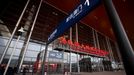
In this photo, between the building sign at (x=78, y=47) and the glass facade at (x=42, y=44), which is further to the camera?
the building sign at (x=78, y=47)

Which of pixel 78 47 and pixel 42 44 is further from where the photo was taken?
pixel 42 44

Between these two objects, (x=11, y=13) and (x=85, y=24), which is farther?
(x=85, y=24)

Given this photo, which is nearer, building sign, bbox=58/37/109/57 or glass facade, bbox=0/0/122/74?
glass facade, bbox=0/0/122/74

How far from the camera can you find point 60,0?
39.7 ft

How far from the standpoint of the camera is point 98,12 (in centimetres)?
1265

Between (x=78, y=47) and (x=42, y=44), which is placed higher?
(x=42, y=44)

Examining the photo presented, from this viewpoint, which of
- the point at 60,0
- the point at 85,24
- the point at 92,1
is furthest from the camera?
the point at 85,24

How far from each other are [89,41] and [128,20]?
12.3 metres

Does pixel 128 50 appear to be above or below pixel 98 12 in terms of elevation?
below

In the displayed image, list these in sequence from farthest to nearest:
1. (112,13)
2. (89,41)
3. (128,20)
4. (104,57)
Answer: (89,41), (104,57), (128,20), (112,13)

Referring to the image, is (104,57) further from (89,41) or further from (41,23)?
(41,23)

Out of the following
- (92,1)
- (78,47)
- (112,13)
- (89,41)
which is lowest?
(112,13)

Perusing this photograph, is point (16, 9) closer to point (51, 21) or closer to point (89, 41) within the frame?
point (51, 21)

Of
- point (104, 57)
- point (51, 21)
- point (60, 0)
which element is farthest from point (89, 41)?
point (60, 0)
